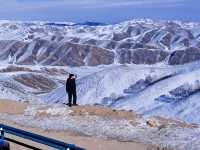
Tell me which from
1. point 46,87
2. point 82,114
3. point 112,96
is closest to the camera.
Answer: point 82,114

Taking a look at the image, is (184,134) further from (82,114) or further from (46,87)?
(46,87)

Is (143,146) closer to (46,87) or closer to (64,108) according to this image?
(64,108)

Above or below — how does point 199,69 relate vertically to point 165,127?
above

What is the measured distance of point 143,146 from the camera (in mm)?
16969

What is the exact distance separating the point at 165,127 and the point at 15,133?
20.7ft

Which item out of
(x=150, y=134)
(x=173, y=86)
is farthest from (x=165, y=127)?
(x=173, y=86)

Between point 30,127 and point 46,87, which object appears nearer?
point 30,127

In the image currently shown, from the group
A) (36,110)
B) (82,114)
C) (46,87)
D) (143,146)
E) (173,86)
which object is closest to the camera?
(143,146)

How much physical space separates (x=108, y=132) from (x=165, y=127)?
5.93 ft

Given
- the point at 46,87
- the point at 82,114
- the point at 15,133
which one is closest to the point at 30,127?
the point at 82,114

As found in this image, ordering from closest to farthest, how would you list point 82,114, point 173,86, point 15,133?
point 15,133
point 82,114
point 173,86

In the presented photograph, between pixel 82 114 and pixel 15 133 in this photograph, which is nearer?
pixel 15 133

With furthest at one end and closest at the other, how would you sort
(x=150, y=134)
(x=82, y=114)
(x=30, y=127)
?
(x=82, y=114)
(x=30, y=127)
(x=150, y=134)

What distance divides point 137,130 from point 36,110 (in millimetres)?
6952
